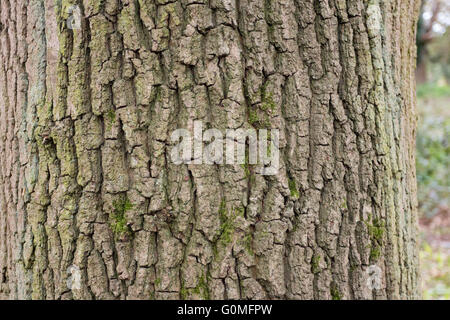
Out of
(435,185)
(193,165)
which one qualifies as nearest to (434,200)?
(435,185)

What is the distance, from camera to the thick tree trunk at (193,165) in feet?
4.95

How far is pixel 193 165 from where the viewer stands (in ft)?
4.94

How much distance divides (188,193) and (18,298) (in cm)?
87

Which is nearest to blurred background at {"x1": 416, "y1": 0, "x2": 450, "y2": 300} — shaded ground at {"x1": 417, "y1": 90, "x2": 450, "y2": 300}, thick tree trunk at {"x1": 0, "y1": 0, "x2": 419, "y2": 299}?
shaded ground at {"x1": 417, "y1": 90, "x2": 450, "y2": 300}

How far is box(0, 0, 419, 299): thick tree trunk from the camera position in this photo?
59.4 inches

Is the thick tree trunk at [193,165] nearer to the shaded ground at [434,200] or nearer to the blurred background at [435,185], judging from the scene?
the blurred background at [435,185]

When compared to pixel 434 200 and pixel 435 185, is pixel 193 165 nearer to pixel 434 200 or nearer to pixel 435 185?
pixel 434 200

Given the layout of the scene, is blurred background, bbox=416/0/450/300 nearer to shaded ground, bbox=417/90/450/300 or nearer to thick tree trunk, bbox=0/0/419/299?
shaded ground, bbox=417/90/450/300

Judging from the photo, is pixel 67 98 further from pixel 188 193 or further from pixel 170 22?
pixel 188 193

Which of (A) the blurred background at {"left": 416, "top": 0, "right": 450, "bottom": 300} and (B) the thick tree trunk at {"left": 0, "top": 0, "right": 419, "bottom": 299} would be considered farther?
(A) the blurred background at {"left": 416, "top": 0, "right": 450, "bottom": 300}

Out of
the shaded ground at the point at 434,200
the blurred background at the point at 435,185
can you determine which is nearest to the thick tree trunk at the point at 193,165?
the blurred background at the point at 435,185

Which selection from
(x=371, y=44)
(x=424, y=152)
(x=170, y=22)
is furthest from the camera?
(x=424, y=152)

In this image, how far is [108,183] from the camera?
1531mm
